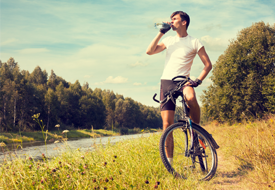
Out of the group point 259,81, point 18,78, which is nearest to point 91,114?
point 18,78

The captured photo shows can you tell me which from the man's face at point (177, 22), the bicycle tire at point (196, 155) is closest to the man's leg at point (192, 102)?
the bicycle tire at point (196, 155)

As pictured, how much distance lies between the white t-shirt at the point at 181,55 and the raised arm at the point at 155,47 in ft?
Answer: 0.52

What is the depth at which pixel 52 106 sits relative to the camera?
47219 mm

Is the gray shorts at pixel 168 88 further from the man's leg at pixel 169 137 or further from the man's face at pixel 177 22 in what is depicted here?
the man's face at pixel 177 22

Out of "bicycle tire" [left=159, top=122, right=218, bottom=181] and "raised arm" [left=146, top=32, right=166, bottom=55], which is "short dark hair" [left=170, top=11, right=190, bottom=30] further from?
"bicycle tire" [left=159, top=122, right=218, bottom=181]

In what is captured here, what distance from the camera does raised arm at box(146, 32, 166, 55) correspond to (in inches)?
123

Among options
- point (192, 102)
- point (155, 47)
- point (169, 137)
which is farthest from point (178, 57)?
point (169, 137)

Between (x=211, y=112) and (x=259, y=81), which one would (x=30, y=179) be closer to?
(x=259, y=81)

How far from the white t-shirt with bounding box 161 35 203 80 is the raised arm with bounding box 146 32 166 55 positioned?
0.52ft

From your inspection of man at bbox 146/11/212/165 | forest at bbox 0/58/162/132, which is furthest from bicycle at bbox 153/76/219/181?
forest at bbox 0/58/162/132

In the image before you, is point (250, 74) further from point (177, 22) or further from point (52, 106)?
point (52, 106)

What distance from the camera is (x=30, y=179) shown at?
2.75 metres

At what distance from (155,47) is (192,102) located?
3.43 ft

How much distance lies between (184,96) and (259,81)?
21188 mm
